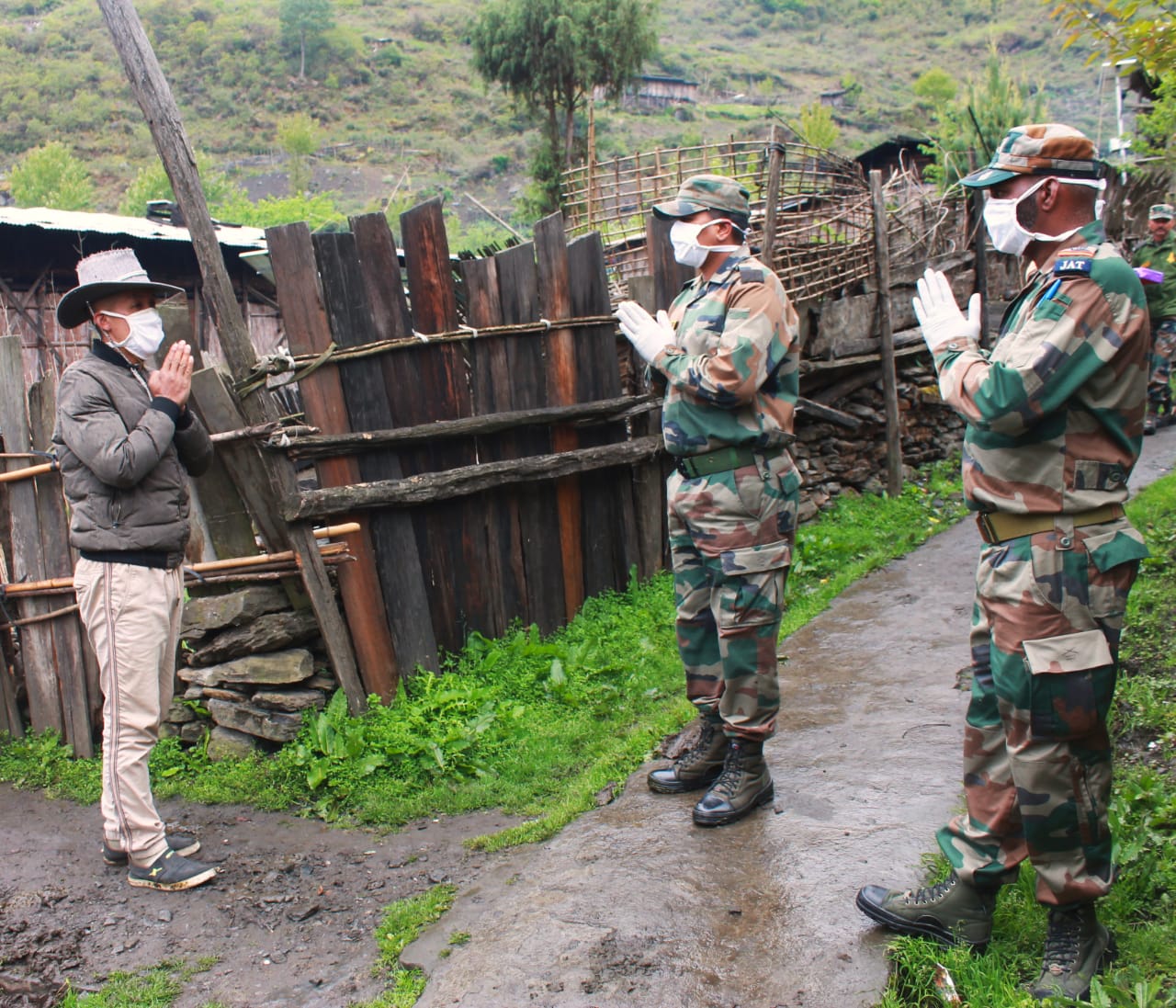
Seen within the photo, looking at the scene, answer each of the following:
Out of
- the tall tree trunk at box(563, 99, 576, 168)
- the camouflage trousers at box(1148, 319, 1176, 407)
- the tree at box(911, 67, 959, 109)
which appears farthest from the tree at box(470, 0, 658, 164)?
the tree at box(911, 67, 959, 109)

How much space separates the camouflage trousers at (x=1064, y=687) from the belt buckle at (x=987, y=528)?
0.07 m

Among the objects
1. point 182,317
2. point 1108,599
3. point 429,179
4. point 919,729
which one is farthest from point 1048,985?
point 429,179

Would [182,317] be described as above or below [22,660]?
above

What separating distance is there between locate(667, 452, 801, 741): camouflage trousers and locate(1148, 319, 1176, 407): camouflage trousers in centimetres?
619

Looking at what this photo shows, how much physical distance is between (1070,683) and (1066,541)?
33 cm

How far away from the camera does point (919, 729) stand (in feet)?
12.8

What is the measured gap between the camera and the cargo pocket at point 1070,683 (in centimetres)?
214

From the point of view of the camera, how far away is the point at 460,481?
480 cm

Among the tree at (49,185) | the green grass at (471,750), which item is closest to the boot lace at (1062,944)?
the green grass at (471,750)

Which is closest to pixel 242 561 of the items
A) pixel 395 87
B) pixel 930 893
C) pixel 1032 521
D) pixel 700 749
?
pixel 700 749

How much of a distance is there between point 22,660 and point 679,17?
110 m

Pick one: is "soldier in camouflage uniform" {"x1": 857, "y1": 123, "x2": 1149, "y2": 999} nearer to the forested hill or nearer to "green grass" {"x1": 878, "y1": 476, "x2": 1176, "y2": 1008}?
"green grass" {"x1": 878, "y1": 476, "x2": 1176, "y2": 1008}

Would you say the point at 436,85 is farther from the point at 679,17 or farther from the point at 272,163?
the point at 679,17

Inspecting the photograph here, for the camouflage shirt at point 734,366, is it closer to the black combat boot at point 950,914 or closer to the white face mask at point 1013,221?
the white face mask at point 1013,221
